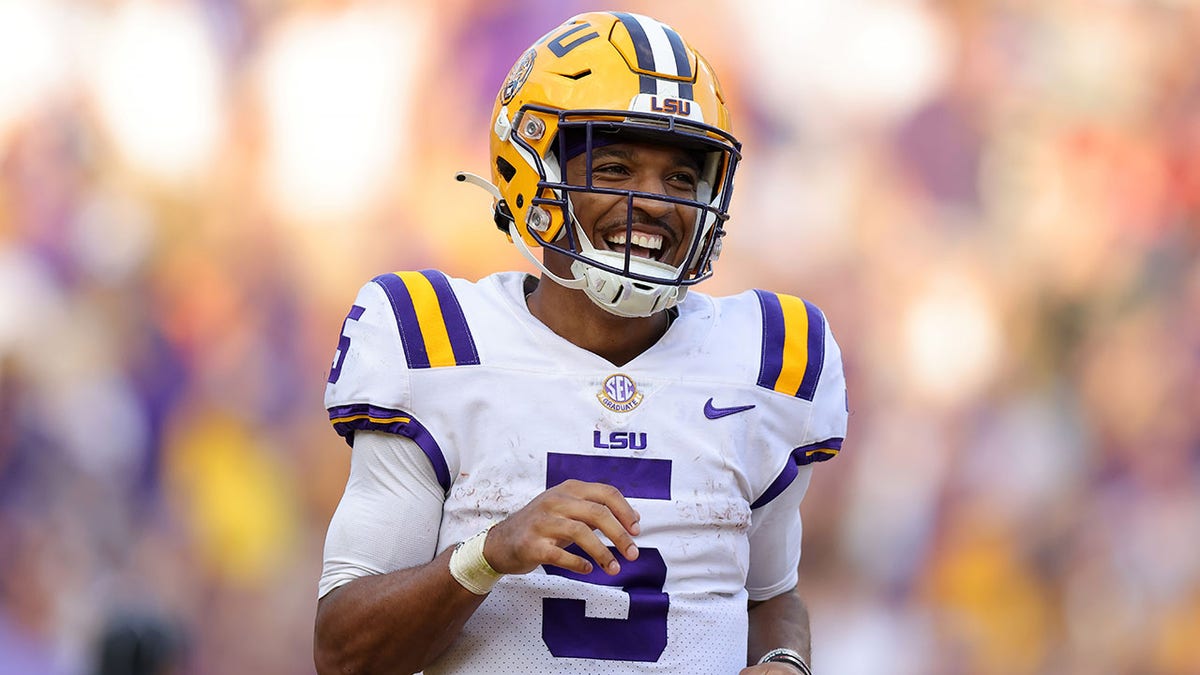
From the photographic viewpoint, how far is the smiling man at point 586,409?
5.49 feet

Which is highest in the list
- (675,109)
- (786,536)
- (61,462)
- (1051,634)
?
(675,109)

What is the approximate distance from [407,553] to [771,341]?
527 millimetres

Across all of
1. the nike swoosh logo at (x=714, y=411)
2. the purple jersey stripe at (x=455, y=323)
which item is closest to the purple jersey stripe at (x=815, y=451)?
the nike swoosh logo at (x=714, y=411)

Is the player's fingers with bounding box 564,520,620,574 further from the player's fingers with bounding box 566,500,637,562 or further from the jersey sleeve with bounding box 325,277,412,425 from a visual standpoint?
the jersey sleeve with bounding box 325,277,412,425

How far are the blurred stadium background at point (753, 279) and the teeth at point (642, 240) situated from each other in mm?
2157

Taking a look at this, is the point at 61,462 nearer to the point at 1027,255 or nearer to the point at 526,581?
the point at 526,581

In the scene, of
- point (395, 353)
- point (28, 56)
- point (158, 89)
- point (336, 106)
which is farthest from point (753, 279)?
point (395, 353)

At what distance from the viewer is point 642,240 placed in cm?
174

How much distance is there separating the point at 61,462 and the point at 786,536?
2.29m

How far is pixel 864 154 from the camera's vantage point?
4207mm

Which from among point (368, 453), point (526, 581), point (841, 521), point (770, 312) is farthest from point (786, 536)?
point (841, 521)

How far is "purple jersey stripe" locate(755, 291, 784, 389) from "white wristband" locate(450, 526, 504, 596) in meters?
0.44

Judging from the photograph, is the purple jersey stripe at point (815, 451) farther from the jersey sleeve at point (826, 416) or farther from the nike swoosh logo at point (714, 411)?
the nike swoosh logo at point (714, 411)

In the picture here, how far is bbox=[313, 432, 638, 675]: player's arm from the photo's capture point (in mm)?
1468
